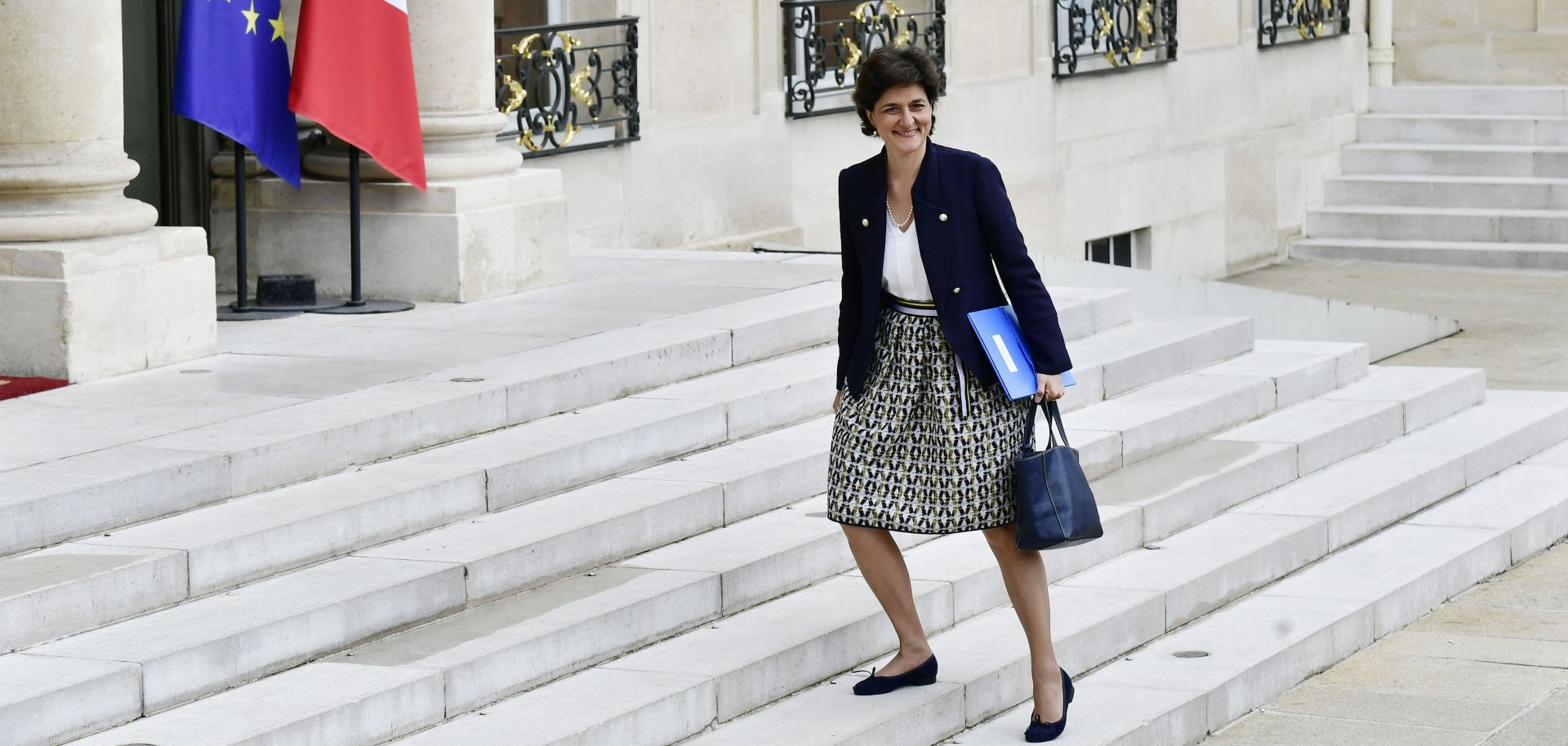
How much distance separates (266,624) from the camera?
5.71m

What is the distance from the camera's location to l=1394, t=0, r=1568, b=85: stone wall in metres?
22.0

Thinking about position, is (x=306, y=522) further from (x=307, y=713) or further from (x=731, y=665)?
(x=731, y=665)

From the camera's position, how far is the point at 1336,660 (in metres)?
7.41

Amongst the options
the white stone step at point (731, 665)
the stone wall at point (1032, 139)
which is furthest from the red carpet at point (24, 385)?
the stone wall at point (1032, 139)

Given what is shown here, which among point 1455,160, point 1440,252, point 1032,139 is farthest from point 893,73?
point 1455,160

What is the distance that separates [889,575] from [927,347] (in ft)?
1.97

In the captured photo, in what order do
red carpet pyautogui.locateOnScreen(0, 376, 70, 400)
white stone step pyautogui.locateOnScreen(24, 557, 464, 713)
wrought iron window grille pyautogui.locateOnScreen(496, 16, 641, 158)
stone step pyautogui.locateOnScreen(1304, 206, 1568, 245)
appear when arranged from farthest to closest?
stone step pyautogui.locateOnScreen(1304, 206, 1568, 245)
wrought iron window grille pyautogui.locateOnScreen(496, 16, 641, 158)
red carpet pyautogui.locateOnScreen(0, 376, 70, 400)
white stone step pyautogui.locateOnScreen(24, 557, 464, 713)

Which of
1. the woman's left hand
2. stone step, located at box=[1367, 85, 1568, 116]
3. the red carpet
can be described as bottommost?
the red carpet

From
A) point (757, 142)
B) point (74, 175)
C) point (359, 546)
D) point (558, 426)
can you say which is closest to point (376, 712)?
point (359, 546)

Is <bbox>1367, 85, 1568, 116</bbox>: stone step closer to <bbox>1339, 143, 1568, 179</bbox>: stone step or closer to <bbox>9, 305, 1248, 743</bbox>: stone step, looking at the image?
<bbox>1339, 143, 1568, 179</bbox>: stone step

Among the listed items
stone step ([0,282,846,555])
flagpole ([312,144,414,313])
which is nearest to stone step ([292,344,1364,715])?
stone step ([0,282,846,555])

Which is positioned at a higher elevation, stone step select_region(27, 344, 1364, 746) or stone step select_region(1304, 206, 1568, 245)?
stone step select_region(1304, 206, 1568, 245)

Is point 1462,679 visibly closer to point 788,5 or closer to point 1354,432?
point 1354,432

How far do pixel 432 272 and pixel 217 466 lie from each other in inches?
130
